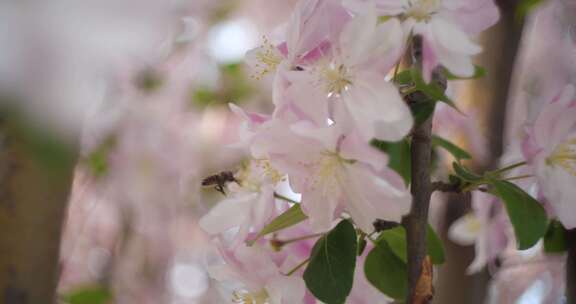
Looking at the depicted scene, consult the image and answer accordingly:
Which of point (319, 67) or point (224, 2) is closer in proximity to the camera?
point (319, 67)

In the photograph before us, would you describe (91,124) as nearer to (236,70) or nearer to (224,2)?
(236,70)

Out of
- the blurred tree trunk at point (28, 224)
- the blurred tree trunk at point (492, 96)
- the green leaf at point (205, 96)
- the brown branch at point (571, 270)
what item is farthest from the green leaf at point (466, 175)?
the green leaf at point (205, 96)

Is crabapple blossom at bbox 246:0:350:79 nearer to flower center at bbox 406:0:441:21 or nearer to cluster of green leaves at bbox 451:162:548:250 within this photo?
flower center at bbox 406:0:441:21

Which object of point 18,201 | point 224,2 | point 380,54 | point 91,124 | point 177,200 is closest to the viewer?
point 380,54

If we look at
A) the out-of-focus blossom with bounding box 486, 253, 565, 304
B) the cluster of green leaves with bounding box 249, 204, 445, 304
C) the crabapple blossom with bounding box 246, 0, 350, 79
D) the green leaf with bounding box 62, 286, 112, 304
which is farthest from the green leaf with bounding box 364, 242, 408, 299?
the green leaf with bounding box 62, 286, 112, 304

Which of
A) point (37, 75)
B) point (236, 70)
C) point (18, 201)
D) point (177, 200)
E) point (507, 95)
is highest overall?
point (37, 75)

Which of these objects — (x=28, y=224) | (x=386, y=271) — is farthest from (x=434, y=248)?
(x=28, y=224)

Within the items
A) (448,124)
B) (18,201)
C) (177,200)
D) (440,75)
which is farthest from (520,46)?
(177,200)
